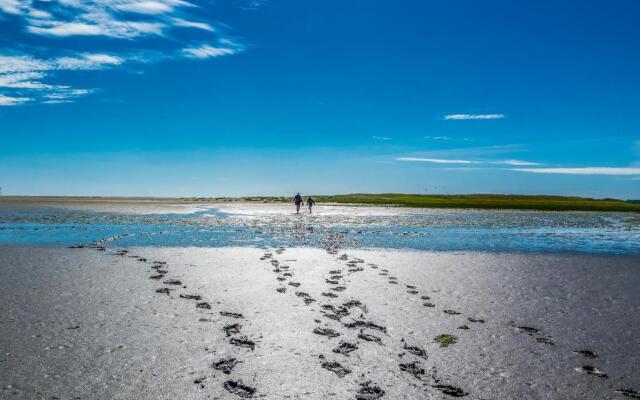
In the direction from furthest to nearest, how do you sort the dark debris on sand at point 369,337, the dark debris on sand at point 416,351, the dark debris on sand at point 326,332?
the dark debris on sand at point 326,332 < the dark debris on sand at point 369,337 < the dark debris on sand at point 416,351

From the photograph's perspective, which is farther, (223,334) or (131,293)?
(131,293)

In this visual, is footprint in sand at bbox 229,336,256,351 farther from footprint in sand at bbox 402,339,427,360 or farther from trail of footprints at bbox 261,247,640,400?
footprint in sand at bbox 402,339,427,360

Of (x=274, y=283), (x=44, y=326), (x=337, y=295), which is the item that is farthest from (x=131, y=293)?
(x=337, y=295)

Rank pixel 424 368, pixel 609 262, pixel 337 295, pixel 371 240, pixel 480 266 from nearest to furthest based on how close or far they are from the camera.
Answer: pixel 424 368
pixel 337 295
pixel 480 266
pixel 609 262
pixel 371 240

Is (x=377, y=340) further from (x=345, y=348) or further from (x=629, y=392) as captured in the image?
(x=629, y=392)

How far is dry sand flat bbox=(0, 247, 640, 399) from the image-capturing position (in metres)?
6.99

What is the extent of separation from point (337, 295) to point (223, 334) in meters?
4.36

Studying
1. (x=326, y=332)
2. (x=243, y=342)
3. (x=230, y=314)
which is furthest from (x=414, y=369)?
(x=230, y=314)

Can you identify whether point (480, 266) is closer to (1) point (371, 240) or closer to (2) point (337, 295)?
(2) point (337, 295)

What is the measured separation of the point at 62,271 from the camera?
53.4 feet

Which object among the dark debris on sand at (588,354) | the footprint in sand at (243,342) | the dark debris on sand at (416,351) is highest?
the footprint in sand at (243,342)

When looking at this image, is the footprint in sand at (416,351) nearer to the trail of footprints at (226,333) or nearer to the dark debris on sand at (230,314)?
the trail of footprints at (226,333)

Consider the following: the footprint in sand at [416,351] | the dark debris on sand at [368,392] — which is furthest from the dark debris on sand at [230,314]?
the dark debris on sand at [368,392]

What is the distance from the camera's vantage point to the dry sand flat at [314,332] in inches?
275
